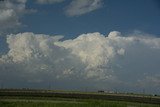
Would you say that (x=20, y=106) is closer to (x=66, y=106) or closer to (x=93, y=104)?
(x=66, y=106)

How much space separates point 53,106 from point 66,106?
309 cm

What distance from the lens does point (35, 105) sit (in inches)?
2872

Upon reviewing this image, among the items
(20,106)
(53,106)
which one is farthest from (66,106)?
(20,106)

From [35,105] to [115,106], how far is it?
659 inches

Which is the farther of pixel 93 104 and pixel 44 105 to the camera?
pixel 93 104

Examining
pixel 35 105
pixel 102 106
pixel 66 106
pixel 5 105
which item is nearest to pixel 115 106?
pixel 102 106

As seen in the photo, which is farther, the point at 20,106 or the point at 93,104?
the point at 93,104

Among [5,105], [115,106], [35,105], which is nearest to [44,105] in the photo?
[35,105]

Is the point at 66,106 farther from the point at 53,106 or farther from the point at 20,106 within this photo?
the point at 20,106

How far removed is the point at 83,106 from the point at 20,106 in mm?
13147

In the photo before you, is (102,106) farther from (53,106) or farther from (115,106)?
(53,106)

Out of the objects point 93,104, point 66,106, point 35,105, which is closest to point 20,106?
point 35,105

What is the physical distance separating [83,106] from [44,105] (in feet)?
26.8

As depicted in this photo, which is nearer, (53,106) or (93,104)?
(53,106)
